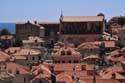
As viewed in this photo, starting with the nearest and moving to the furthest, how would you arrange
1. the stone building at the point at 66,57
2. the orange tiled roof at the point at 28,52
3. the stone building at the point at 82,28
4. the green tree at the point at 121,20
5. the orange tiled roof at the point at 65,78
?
1. the orange tiled roof at the point at 65,78
2. the stone building at the point at 66,57
3. the orange tiled roof at the point at 28,52
4. the stone building at the point at 82,28
5. the green tree at the point at 121,20

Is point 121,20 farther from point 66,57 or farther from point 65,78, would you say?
point 65,78

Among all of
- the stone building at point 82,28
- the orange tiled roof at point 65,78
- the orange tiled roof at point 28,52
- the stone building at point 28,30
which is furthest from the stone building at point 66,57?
the stone building at point 28,30

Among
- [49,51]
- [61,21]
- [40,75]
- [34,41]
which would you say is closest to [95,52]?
[49,51]

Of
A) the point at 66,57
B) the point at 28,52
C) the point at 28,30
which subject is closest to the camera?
the point at 66,57

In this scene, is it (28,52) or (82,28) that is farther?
(82,28)

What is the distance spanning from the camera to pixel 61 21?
332ft

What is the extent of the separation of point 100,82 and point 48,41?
4797 cm

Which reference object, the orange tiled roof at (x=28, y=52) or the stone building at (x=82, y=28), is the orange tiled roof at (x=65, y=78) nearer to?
the orange tiled roof at (x=28, y=52)

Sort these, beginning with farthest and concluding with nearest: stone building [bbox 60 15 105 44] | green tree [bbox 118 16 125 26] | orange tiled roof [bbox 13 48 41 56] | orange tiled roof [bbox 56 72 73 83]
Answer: green tree [bbox 118 16 125 26]
stone building [bbox 60 15 105 44]
orange tiled roof [bbox 13 48 41 56]
orange tiled roof [bbox 56 72 73 83]

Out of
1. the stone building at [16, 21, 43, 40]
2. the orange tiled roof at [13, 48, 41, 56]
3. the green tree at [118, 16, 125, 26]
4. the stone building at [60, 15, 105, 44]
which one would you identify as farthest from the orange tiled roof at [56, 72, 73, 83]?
the green tree at [118, 16, 125, 26]

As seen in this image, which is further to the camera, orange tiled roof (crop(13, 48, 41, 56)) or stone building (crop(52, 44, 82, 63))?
orange tiled roof (crop(13, 48, 41, 56))

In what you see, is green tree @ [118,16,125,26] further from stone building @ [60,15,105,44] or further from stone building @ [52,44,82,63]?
stone building @ [52,44,82,63]

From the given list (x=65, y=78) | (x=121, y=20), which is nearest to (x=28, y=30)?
(x=121, y=20)

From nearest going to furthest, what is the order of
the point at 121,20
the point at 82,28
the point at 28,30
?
the point at 82,28 < the point at 28,30 < the point at 121,20
